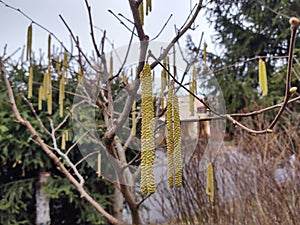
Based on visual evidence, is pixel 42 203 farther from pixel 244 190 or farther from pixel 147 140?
pixel 147 140

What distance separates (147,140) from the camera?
32 centimetres

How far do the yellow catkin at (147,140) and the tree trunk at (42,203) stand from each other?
151cm

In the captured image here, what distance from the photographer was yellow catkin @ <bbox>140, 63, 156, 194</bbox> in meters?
0.30

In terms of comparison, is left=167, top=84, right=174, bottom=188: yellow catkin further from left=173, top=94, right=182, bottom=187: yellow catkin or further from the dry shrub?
the dry shrub

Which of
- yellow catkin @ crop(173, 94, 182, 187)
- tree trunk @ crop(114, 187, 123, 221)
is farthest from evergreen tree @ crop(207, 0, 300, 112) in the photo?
yellow catkin @ crop(173, 94, 182, 187)

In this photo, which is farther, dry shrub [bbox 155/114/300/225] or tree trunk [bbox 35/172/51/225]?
tree trunk [bbox 35/172/51/225]

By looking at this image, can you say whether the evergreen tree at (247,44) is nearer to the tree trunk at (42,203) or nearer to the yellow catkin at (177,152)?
the tree trunk at (42,203)

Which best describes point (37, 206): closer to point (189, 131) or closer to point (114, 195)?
point (114, 195)

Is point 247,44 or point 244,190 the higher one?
point 247,44

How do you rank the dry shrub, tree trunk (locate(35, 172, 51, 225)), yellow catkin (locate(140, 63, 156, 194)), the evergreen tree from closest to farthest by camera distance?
yellow catkin (locate(140, 63, 156, 194)) → the dry shrub → tree trunk (locate(35, 172, 51, 225)) → the evergreen tree

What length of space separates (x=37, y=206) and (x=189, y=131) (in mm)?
1279

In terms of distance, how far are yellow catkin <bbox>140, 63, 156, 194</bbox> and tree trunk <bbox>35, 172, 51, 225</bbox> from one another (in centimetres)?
151

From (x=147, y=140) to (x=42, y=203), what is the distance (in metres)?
1.53

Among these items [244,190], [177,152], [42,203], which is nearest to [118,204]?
[42,203]
